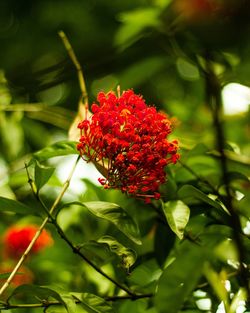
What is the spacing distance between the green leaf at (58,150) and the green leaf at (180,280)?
2.05 ft

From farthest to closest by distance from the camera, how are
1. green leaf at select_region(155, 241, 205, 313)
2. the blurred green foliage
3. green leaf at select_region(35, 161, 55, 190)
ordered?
green leaf at select_region(35, 161, 55, 190), the blurred green foliage, green leaf at select_region(155, 241, 205, 313)

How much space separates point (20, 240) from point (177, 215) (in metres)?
1.20

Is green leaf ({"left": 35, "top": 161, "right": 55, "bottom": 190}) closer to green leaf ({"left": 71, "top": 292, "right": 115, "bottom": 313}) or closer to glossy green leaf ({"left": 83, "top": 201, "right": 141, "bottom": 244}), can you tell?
glossy green leaf ({"left": 83, "top": 201, "right": 141, "bottom": 244})

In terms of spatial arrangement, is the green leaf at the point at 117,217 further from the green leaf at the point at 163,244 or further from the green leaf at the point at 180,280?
the green leaf at the point at 180,280

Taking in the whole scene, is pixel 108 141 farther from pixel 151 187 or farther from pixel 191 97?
pixel 191 97

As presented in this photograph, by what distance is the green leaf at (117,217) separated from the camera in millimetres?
1359

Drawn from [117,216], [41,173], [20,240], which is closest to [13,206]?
[41,173]

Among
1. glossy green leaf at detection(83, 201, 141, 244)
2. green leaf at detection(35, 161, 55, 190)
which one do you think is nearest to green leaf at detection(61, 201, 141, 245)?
glossy green leaf at detection(83, 201, 141, 244)

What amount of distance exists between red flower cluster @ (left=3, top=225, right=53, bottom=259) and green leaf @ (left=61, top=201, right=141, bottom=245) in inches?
38.6

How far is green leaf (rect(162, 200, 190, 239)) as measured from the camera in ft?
4.26

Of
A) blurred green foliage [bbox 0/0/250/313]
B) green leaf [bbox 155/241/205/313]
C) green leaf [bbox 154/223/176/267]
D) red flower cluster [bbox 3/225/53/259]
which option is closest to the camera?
green leaf [bbox 155/241/205/313]

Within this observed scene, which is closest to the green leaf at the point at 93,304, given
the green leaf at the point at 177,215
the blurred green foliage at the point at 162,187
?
the blurred green foliage at the point at 162,187

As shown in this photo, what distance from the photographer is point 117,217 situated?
4.57 ft

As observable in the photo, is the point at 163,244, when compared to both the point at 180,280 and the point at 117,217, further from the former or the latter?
the point at 180,280
